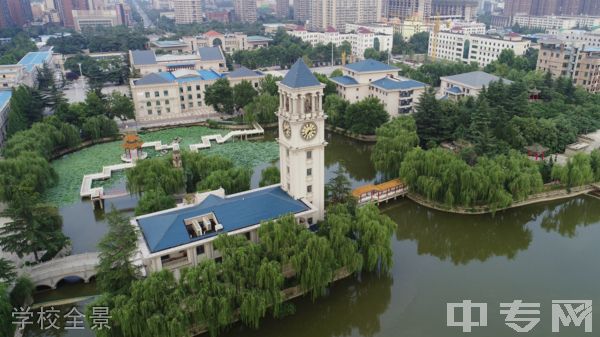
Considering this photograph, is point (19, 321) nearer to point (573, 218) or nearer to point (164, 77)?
point (573, 218)

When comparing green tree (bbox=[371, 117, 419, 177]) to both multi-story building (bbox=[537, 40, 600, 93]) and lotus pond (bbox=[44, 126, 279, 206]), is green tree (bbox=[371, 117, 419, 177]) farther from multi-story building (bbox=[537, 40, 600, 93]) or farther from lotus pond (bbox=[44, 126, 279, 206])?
multi-story building (bbox=[537, 40, 600, 93])

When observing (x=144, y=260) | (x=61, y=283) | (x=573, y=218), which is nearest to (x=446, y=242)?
(x=573, y=218)

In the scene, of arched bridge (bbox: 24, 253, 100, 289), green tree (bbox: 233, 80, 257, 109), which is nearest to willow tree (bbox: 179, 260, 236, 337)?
arched bridge (bbox: 24, 253, 100, 289)

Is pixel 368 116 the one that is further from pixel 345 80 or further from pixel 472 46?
pixel 472 46

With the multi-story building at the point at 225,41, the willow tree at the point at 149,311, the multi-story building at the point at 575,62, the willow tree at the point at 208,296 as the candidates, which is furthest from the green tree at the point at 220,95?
the multi-story building at the point at 225,41

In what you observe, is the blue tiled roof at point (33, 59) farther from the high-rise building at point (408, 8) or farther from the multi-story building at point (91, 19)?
the high-rise building at point (408, 8)

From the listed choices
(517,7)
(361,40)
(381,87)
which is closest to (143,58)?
(381,87)
